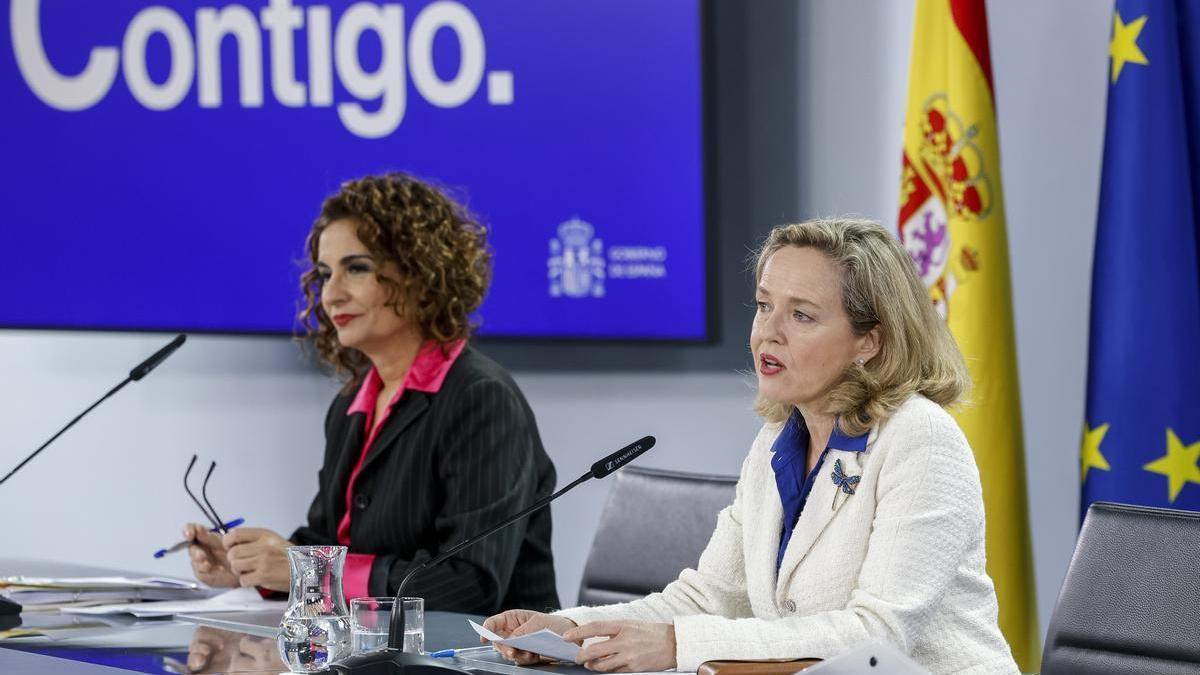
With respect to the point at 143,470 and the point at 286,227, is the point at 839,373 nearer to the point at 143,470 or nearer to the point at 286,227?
the point at 286,227

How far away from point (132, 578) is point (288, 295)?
4.97 ft

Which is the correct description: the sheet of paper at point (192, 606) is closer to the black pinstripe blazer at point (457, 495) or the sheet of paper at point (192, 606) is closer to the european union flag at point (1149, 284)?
the black pinstripe blazer at point (457, 495)

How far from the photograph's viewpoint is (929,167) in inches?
127

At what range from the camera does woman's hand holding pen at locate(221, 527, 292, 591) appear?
8.45 feet

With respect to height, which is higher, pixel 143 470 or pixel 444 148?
pixel 444 148

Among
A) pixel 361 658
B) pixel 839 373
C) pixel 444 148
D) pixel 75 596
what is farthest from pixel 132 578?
pixel 444 148

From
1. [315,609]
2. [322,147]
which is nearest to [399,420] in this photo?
[315,609]

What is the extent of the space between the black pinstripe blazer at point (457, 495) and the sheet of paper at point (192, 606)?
188 mm

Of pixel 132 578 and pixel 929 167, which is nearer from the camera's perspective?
pixel 132 578

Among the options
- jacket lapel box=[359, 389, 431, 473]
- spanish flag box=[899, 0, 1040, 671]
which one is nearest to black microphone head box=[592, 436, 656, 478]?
jacket lapel box=[359, 389, 431, 473]

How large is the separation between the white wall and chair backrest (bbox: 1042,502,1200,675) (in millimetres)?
1382

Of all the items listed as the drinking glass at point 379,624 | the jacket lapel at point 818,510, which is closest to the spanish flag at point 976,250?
the jacket lapel at point 818,510

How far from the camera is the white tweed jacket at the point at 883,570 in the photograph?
1914 millimetres

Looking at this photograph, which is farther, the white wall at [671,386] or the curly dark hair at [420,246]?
the white wall at [671,386]
